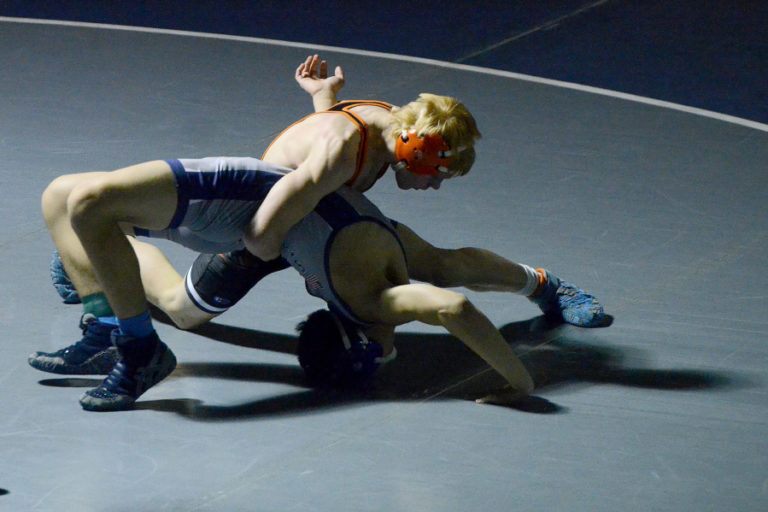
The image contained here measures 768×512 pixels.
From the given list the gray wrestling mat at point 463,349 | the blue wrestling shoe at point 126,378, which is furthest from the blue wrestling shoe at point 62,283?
the blue wrestling shoe at point 126,378

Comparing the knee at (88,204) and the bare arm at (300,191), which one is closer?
the knee at (88,204)

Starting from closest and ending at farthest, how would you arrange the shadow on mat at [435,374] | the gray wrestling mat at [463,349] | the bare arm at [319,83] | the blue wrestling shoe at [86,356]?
the gray wrestling mat at [463,349] < the shadow on mat at [435,374] < the blue wrestling shoe at [86,356] < the bare arm at [319,83]

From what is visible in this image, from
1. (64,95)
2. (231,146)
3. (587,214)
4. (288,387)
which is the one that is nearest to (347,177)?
(288,387)

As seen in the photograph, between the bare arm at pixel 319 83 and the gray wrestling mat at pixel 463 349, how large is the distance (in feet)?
2.69

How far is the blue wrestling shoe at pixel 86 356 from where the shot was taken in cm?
471

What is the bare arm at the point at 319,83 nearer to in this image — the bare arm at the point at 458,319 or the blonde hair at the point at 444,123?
the blonde hair at the point at 444,123

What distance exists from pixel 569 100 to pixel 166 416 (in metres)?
4.54

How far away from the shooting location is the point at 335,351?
4691 mm

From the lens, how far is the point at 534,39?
32.4 ft

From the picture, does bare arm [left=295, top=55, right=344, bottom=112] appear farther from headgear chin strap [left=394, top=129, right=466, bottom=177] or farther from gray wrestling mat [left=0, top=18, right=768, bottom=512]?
gray wrestling mat [left=0, top=18, right=768, bottom=512]

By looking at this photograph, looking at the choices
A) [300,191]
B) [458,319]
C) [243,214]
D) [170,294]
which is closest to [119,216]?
[243,214]

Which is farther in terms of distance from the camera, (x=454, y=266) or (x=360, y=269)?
(x=454, y=266)

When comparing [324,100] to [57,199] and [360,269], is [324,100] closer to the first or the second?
[360,269]

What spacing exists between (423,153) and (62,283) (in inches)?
65.9
